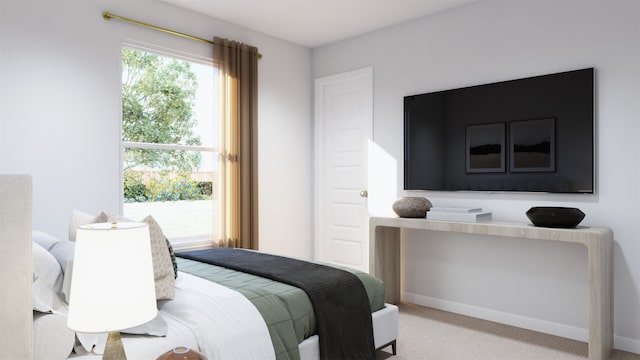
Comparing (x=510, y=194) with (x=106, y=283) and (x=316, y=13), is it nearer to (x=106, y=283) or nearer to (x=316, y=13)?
(x=316, y=13)

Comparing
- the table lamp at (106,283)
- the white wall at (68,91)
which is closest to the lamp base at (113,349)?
the table lamp at (106,283)

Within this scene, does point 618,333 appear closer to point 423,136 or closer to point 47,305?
point 423,136

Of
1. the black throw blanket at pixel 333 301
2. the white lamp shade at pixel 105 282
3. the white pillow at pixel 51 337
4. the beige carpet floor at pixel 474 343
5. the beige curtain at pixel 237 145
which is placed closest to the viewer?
the white lamp shade at pixel 105 282

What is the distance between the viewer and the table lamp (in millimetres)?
1157

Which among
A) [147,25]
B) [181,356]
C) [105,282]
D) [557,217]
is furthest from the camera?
[147,25]

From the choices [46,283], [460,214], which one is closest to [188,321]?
[46,283]

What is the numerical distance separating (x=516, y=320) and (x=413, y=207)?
46.7 inches

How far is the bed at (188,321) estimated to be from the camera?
1205mm

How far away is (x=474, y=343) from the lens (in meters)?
3.01

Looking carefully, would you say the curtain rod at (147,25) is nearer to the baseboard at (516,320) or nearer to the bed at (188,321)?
the bed at (188,321)

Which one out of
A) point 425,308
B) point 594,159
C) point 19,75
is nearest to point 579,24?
point 594,159

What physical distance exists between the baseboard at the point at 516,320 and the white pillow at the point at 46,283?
3.10 m

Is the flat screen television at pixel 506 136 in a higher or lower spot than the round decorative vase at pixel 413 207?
higher

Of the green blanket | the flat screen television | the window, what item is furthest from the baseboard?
the window
